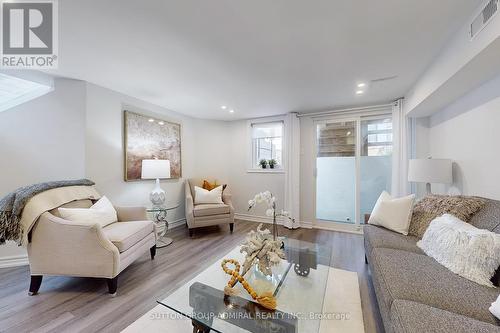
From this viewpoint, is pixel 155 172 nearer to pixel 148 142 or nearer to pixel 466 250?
pixel 148 142

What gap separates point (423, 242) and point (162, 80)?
3300 millimetres

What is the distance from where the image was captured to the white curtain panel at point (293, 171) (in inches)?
157

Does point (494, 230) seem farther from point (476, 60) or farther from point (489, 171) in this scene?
point (476, 60)

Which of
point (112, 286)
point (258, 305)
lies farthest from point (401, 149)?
point (112, 286)

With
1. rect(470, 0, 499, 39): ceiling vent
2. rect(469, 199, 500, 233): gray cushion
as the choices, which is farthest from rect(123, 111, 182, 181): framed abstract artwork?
rect(469, 199, 500, 233): gray cushion

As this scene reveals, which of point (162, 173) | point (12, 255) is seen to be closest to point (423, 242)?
point (162, 173)

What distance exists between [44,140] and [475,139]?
4.89 m

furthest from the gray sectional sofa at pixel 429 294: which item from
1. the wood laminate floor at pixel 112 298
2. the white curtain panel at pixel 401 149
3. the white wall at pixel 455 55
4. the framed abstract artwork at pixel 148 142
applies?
the framed abstract artwork at pixel 148 142

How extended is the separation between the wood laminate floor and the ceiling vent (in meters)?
2.22

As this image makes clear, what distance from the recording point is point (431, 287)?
1.21 meters

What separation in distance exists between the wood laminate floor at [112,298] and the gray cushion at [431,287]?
492mm

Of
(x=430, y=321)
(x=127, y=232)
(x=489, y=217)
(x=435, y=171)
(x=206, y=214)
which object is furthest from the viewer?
(x=206, y=214)

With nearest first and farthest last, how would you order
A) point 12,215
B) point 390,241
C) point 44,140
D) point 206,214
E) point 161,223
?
point 12,215
point 390,241
point 44,140
point 206,214
point 161,223

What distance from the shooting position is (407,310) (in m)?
1.01
